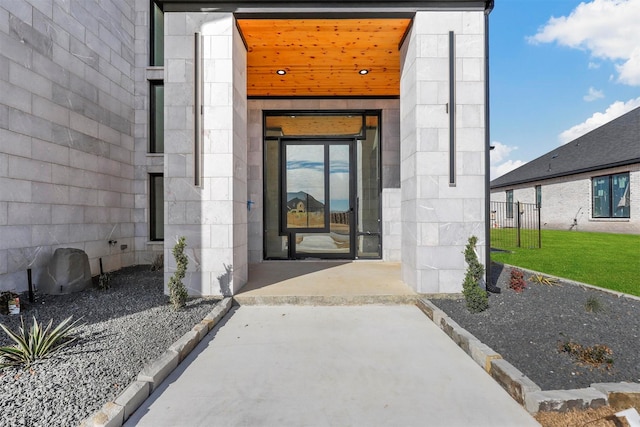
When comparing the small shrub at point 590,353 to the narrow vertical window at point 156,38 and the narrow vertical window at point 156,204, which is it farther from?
the narrow vertical window at point 156,38

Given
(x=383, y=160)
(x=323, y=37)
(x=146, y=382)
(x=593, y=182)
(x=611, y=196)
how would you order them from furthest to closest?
(x=593, y=182)
(x=611, y=196)
(x=383, y=160)
(x=323, y=37)
(x=146, y=382)

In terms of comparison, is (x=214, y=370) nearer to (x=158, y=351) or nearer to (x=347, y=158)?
(x=158, y=351)

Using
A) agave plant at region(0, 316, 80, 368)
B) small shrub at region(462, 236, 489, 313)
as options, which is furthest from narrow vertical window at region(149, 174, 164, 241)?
small shrub at region(462, 236, 489, 313)

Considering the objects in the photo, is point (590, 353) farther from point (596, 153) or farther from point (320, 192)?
point (596, 153)

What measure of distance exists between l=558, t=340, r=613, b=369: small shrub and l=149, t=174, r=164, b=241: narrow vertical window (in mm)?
7055

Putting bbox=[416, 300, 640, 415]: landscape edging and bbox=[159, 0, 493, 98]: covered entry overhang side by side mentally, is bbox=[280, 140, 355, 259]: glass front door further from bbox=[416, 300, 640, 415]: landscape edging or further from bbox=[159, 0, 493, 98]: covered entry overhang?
bbox=[416, 300, 640, 415]: landscape edging

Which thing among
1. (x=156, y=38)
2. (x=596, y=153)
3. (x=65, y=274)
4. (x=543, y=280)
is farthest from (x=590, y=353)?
(x=596, y=153)

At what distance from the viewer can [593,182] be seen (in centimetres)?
1574

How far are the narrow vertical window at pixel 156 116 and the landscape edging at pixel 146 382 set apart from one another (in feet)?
16.7

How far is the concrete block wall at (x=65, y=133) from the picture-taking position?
383cm

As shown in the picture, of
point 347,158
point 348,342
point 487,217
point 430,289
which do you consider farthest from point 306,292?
point 347,158

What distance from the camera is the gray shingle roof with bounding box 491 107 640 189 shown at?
572 inches

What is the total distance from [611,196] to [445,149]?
17171mm

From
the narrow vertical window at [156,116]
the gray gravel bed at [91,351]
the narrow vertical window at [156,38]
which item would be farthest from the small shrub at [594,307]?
the narrow vertical window at [156,38]
